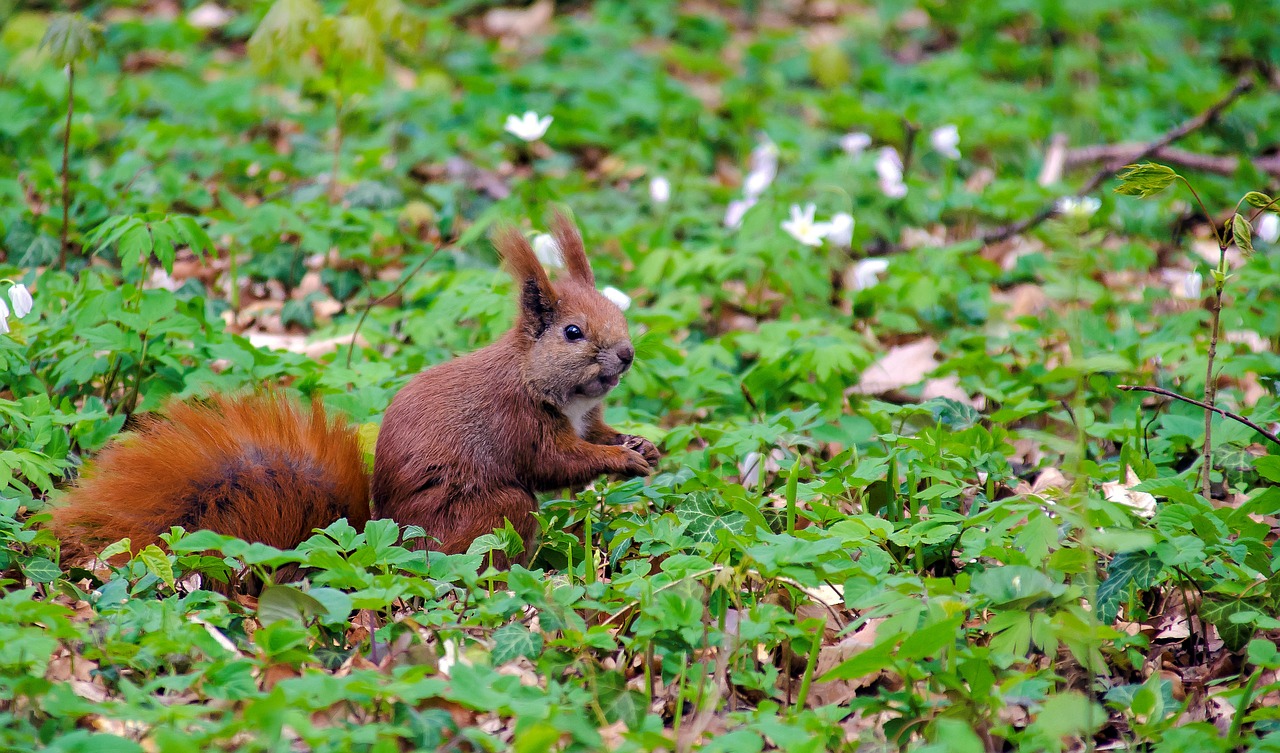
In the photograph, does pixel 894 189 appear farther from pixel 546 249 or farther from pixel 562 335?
pixel 562 335

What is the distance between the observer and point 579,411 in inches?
115

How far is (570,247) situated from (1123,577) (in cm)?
159

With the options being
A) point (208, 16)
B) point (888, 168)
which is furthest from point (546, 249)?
point (208, 16)

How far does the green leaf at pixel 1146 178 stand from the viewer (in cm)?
238

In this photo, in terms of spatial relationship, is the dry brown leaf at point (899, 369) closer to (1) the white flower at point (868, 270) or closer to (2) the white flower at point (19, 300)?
(1) the white flower at point (868, 270)

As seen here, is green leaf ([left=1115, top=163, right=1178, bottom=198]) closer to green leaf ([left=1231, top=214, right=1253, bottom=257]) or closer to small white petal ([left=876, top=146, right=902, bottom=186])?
green leaf ([left=1231, top=214, right=1253, bottom=257])

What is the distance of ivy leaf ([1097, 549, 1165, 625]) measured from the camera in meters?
2.23

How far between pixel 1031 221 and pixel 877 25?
138 inches

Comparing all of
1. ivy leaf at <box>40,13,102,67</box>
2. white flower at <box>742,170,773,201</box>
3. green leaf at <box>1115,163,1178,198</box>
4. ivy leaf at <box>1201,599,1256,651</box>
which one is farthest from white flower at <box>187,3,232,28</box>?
ivy leaf at <box>1201,599,1256,651</box>

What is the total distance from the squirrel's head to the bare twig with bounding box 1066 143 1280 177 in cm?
325

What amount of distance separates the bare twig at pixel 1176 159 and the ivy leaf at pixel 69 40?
4231mm

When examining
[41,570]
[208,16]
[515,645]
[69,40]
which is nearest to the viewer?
[515,645]

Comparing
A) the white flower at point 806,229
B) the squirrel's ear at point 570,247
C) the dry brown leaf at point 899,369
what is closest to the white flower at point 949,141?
the white flower at point 806,229

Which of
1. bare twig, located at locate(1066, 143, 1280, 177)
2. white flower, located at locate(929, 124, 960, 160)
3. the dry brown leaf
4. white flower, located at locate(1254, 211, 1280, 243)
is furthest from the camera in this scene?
white flower, located at locate(929, 124, 960, 160)
